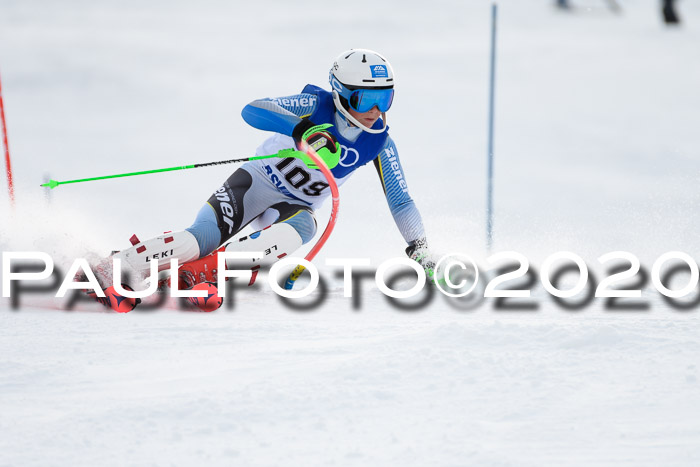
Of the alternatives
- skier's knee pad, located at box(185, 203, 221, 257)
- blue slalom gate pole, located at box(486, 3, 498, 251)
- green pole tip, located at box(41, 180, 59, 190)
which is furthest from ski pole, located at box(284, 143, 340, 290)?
blue slalom gate pole, located at box(486, 3, 498, 251)

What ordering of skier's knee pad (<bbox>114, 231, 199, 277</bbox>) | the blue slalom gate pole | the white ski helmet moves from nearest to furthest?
skier's knee pad (<bbox>114, 231, 199, 277</bbox>), the white ski helmet, the blue slalom gate pole

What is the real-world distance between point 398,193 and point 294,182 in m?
0.66

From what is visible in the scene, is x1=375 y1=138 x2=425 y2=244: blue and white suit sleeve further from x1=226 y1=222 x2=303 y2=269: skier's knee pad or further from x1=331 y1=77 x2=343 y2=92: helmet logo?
x1=226 y1=222 x2=303 y2=269: skier's knee pad

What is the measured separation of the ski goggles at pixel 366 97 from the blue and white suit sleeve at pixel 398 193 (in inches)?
14.2

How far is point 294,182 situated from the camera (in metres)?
4.78

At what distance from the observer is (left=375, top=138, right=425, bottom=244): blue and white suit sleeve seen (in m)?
4.90

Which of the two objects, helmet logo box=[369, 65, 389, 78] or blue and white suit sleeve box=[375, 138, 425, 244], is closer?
helmet logo box=[369, 65, 389, 78]

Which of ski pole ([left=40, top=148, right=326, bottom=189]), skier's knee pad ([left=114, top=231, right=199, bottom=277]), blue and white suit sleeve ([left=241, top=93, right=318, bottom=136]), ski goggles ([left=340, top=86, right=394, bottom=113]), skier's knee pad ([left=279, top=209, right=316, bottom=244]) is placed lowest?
skier's knee pad ([left=114, top=231, right=199, bottom=277])

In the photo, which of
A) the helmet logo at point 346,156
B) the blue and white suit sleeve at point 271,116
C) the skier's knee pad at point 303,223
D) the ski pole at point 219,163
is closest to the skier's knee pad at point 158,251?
the ski pole at point 219,163

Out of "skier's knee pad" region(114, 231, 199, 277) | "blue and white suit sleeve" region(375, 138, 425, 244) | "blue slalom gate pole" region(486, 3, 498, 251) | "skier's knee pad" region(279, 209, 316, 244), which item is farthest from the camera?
"blue slalom gate pole" region(486, 3, 498, 251)

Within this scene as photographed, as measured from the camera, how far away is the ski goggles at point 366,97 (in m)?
4.54

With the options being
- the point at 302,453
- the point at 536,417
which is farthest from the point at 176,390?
the point at 536,417

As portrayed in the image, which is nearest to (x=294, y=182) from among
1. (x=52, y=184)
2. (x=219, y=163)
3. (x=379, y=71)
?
(x=219, y=163)

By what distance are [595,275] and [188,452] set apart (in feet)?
13.2
